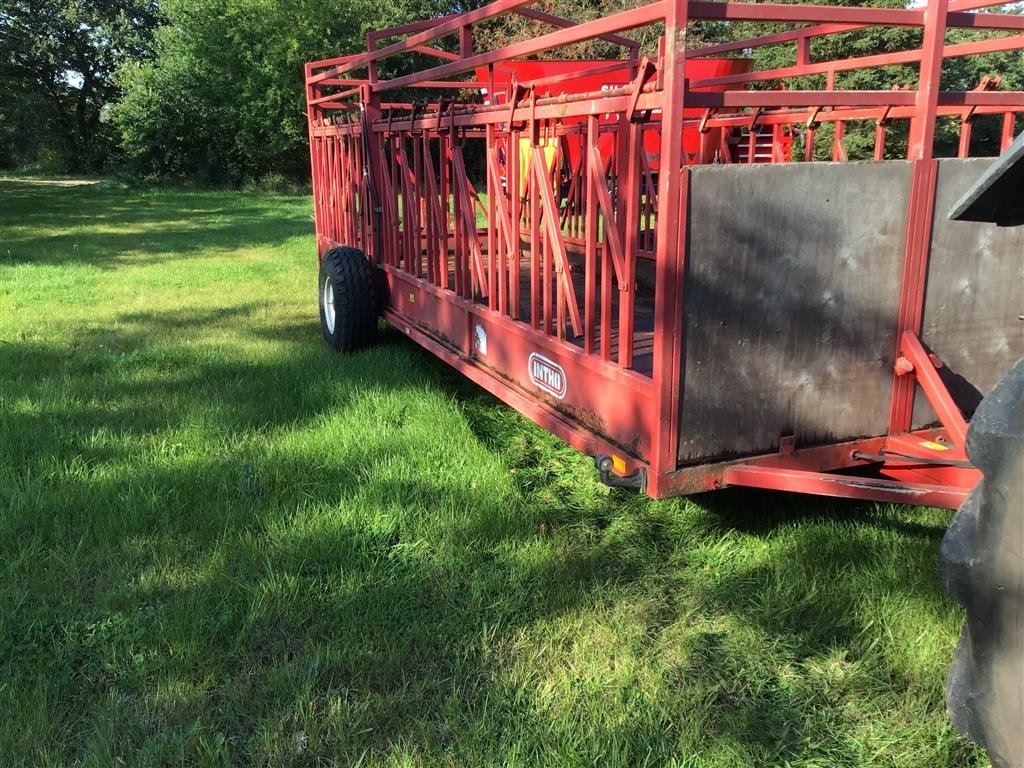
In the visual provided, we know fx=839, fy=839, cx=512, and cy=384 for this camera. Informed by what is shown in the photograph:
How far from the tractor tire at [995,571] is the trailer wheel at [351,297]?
16.3ft

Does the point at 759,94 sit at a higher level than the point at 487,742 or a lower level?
higher

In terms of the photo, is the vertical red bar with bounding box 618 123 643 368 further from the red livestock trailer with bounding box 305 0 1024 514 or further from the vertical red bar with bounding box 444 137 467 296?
the vertical red bar with bounding box 444 137 467 296

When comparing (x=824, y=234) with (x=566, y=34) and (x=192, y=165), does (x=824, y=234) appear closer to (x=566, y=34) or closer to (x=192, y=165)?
(x=566, y=34)

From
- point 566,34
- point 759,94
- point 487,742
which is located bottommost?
point 487,742

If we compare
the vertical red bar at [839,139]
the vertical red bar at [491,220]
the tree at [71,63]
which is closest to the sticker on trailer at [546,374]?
the vertical red bar at [491,220]

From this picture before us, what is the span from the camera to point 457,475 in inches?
165

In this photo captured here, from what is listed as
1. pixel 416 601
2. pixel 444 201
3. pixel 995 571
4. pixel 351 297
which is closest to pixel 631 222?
pixel 416 601

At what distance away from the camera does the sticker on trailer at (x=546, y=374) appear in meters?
3.68

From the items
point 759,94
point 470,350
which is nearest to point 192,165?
point 470,350

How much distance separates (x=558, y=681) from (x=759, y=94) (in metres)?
2.04

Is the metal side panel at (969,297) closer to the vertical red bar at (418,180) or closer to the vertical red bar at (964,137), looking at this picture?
the vertical red bar at (964,137)

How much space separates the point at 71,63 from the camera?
124ft

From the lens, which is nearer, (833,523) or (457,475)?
(833,523)

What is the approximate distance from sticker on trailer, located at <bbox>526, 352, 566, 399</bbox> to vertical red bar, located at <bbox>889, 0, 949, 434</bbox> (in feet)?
4.39
